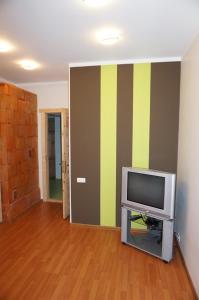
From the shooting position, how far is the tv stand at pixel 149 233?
2.71 metres

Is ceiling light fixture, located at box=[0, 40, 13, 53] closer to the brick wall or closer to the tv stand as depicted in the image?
the brick wall

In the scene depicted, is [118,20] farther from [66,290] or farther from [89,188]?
[66,290]

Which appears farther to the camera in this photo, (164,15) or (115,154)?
(115,154)

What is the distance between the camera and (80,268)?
2.63 metres

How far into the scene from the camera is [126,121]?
3.47 metres

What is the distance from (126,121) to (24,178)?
8.25ft

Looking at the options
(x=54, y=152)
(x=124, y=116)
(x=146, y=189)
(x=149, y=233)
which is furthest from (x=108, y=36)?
(x=54, y=152)

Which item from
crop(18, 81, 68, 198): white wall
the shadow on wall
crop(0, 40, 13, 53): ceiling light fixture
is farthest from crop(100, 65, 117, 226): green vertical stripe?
crop(18, 81, 68, 198): white wall

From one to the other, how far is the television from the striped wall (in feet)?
1.47

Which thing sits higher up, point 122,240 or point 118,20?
point 118,20

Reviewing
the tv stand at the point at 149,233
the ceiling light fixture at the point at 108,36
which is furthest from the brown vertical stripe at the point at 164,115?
the ceiling light fixture at the point at 108,36

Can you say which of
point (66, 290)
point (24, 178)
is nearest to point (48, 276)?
point (66, 290)

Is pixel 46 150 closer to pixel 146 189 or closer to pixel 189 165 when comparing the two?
pixel 146 189

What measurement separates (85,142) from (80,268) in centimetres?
191
